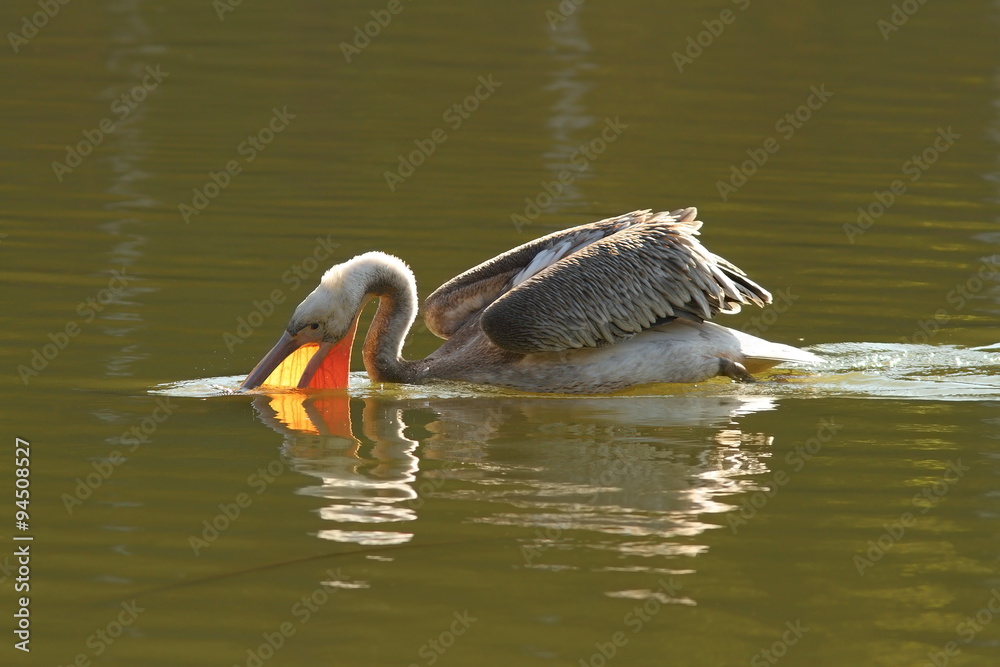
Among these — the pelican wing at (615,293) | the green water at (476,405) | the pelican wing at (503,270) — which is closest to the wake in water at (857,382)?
the green water at (476,405)

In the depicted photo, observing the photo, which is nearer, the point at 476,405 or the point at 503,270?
the point at 476,405

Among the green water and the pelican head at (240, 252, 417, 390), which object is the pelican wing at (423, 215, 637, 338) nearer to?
the pelican head at (240, 252, 417, 390)

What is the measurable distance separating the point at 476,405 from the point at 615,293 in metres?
1.04

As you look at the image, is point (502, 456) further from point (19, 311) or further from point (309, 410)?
point (19, 311)

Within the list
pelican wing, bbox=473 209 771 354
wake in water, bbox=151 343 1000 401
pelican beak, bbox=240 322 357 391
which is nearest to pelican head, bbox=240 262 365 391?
pelican beak, bbox=240 322 357 391

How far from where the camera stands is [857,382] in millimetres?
9023

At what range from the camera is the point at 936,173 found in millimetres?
15422

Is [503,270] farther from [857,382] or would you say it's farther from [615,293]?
[857,382]

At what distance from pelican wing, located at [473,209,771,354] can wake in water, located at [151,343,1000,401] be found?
42cm

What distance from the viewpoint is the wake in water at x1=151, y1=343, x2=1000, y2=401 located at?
8.82 metres

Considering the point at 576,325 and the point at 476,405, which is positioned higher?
the point at 576,325

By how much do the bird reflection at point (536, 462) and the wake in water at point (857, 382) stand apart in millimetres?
178

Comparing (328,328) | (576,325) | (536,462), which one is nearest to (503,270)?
(576,325)

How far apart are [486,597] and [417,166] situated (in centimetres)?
985
